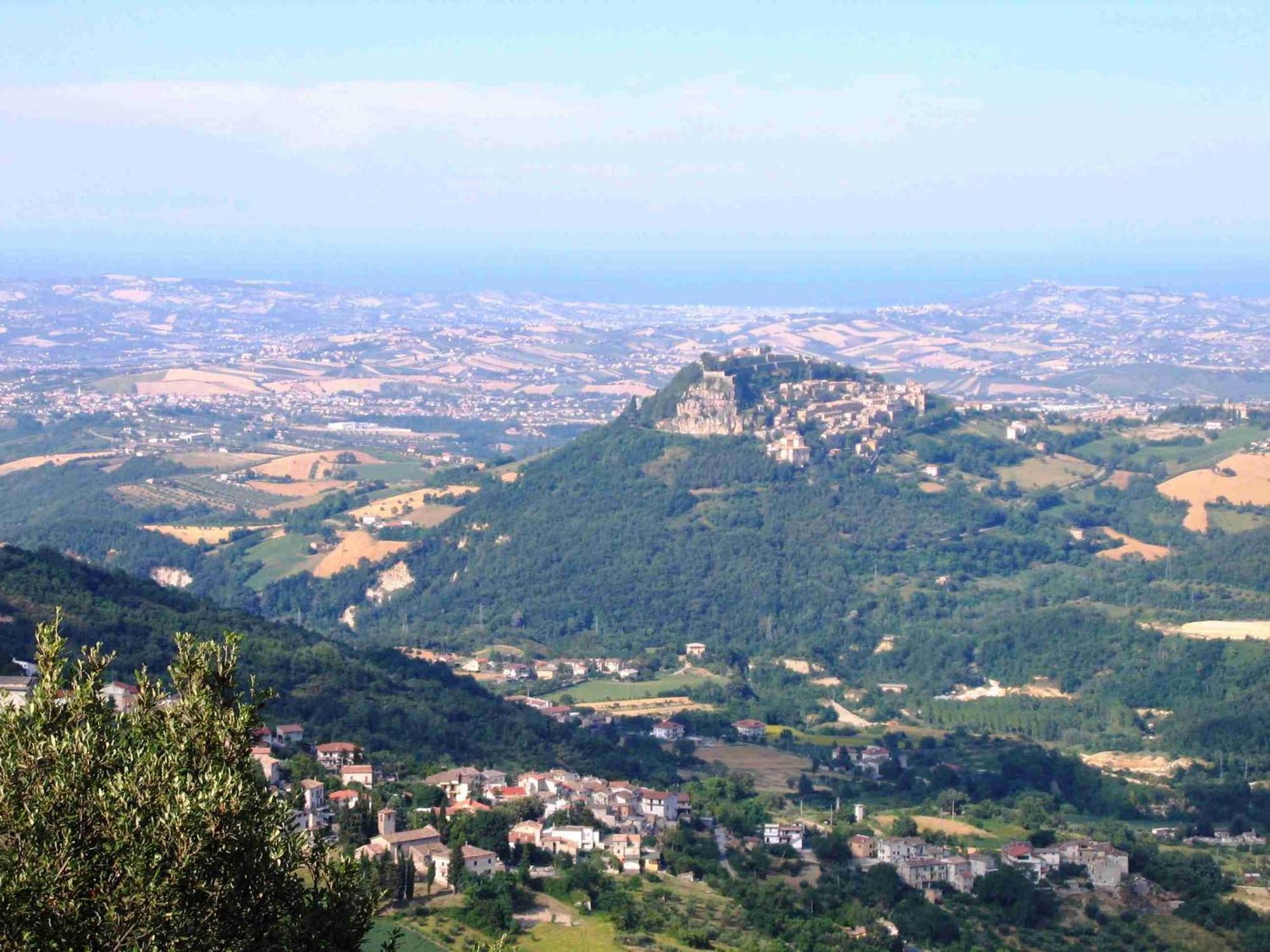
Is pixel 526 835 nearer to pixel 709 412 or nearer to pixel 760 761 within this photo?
pixel 760 761

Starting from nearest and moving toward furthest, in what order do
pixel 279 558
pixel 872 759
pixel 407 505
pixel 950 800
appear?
1. pixel 950 800
2. pixel 872 759
3. pixel 279 558
4. pixel 407 505

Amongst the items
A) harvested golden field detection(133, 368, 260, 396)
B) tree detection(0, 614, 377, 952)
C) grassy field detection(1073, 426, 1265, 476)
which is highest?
tree detection(0, 614, 377, 952)

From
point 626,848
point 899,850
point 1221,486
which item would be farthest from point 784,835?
point 1221,486

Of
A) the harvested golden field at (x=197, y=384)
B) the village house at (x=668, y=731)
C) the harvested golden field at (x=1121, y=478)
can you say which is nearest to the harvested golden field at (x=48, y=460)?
the harvested golden field at (x=197, y=384)

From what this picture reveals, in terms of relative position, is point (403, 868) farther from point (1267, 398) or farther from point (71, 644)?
point (1267, 398)

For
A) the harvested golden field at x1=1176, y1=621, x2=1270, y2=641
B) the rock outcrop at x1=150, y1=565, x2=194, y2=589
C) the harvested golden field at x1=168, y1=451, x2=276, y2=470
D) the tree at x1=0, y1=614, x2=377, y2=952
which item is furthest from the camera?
the harvested golden field at x1=168, y1=451, x2=276, y2=470

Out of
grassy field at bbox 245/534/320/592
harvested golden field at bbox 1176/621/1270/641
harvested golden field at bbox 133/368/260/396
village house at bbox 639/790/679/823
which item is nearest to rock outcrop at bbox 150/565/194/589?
grassy field at bbox 245/534/320/592

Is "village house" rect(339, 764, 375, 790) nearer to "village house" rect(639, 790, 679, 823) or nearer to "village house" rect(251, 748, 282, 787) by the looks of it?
"village house" rect(251, 748, 282, 787)
